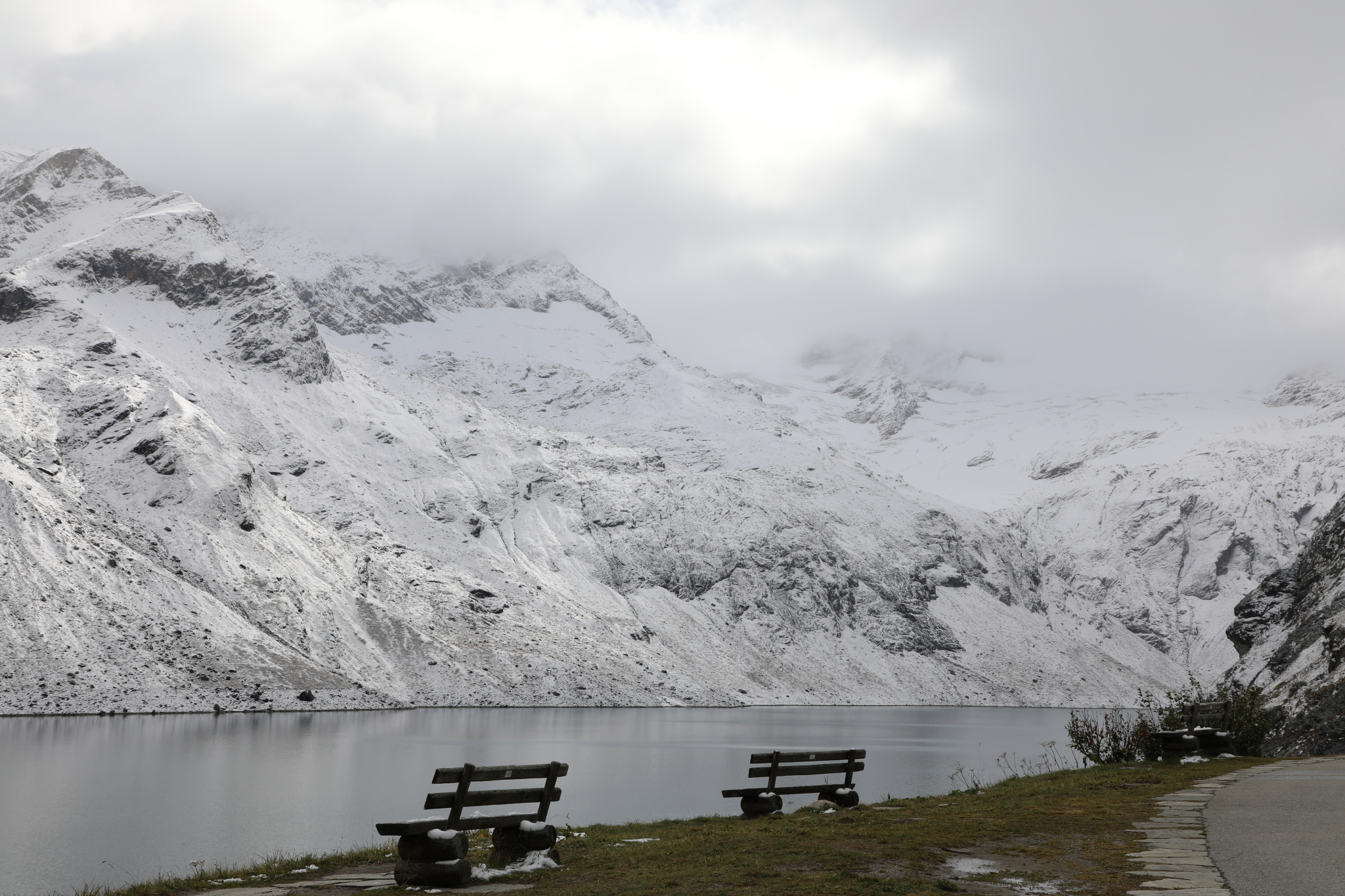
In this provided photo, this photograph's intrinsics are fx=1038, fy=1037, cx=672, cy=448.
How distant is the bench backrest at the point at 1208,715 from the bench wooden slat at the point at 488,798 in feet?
90.8

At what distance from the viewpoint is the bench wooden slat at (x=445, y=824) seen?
54.3ft

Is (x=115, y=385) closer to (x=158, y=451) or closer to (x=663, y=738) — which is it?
(x=158, y=451)

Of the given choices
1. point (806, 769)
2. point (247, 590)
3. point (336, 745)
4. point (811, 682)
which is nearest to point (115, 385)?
point (247, 590)

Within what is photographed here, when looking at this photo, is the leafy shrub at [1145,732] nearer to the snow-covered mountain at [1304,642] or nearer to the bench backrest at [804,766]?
the snow-covered mountain at [1304,642]

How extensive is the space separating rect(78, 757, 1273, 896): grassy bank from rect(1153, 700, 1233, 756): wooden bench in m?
7.23

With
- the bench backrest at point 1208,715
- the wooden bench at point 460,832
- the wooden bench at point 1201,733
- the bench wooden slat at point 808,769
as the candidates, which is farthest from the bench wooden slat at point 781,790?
the bench backrest at point 1208,715

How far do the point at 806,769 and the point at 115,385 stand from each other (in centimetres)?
14535

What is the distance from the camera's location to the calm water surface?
3188cm


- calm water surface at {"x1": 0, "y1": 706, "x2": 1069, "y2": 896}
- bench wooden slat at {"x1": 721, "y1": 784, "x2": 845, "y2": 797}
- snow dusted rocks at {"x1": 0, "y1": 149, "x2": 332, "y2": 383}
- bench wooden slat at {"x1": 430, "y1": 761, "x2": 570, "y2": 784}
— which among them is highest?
snow dusted rocks at {"x1": 0, "y1": 149, "x2": 332, "y2": 383}

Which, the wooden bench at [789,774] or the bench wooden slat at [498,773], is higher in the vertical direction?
the bench wooden slat at [498,773]

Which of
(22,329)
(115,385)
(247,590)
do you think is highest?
(22,329)

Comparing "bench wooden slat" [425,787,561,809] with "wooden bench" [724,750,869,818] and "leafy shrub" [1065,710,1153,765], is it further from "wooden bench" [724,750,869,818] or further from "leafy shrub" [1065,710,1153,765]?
"leafy shrub" [1065,710,1153,765]

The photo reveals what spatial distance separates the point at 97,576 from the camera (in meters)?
111

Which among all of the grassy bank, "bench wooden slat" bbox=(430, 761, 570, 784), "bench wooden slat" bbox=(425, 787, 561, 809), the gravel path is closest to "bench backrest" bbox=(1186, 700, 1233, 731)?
the gravel path
